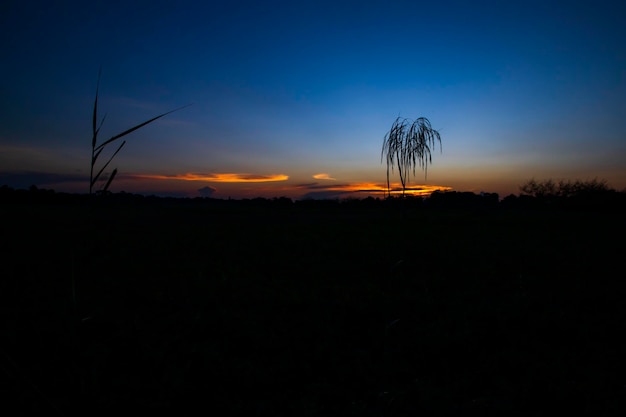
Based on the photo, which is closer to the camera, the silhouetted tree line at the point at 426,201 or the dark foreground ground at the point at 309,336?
the dark foreground ground at the point at 309,336

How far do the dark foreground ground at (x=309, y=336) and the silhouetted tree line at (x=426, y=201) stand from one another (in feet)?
49.4

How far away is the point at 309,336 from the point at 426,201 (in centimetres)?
2403

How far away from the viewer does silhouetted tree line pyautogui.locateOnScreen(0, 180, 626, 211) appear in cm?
2058

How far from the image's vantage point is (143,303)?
13.2 feet

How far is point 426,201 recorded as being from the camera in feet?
83.7

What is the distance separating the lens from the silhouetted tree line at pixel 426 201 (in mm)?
20578

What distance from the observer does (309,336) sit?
3268 millimetres

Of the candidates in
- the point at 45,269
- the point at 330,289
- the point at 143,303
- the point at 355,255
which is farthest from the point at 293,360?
the point at 45,269

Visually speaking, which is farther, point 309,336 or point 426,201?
point 426,201

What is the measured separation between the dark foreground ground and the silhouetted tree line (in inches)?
593

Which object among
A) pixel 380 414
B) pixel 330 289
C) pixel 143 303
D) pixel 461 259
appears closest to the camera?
pixel 380 414

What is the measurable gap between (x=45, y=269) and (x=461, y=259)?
24.5 ft

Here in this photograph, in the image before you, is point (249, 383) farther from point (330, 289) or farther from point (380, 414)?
point (330, 289)

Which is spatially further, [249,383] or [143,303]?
[143,303]
